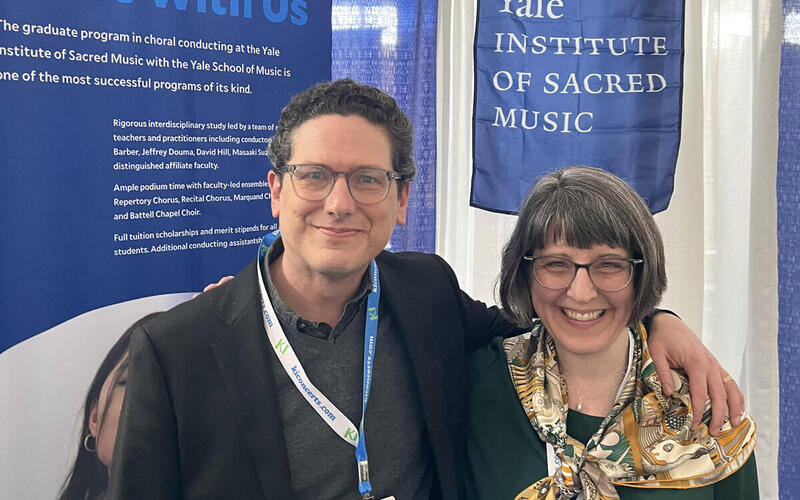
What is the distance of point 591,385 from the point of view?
1.68 metres

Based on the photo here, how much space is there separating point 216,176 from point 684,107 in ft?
6.62

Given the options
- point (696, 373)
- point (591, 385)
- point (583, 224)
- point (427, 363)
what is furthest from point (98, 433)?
point (696, 373)

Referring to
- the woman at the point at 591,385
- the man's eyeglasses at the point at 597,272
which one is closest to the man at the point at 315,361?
the woman at the point at 591,385

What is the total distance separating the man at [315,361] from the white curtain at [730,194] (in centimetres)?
140

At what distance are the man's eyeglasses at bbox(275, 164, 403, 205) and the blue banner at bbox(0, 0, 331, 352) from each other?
813mm

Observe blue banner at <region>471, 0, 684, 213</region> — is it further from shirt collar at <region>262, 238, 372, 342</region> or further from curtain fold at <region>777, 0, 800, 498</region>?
shirt collar at <region>262, 238, 372, 342</region>

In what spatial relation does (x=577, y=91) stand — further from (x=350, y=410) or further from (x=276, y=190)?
(x=350, y=410)

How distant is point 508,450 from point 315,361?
19.6 inches

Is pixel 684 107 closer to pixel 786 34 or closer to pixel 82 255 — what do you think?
pixel 786 34

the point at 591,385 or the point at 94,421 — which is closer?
the point at 591,385

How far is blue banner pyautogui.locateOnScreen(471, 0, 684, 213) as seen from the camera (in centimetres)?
304

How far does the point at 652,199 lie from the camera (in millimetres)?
3092

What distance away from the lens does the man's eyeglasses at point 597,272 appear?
157 cm

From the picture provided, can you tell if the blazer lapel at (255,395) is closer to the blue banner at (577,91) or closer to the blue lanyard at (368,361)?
the blue lanyard at (368,361)
